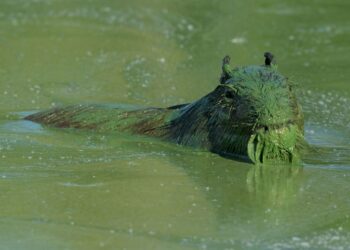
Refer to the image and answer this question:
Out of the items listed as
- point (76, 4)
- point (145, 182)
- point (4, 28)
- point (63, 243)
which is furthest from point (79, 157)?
point (76, 4)

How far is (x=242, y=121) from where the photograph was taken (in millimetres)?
5629

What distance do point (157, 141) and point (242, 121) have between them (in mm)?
779

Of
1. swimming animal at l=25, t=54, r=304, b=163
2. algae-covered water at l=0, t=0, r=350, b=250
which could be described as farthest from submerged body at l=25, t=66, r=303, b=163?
algae-covered water at l=0, t=0, r=350, b=250

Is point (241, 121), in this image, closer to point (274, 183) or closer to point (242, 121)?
point (242, 121)

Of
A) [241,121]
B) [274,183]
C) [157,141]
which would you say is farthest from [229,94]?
[274,183]

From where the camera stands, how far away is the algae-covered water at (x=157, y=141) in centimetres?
433

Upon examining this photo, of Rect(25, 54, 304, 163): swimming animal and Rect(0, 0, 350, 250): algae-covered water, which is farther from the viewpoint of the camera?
Rect(25, 54, 304, 163): swimming animal

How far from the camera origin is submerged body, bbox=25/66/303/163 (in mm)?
5523

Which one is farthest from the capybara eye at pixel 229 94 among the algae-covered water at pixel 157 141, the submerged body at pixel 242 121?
the algae-covered water at pixel 157 141

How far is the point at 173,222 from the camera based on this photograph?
4402 mm

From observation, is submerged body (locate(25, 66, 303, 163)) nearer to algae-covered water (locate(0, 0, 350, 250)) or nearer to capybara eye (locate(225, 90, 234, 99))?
capybara eye (locate(225, 90, 234, 99))

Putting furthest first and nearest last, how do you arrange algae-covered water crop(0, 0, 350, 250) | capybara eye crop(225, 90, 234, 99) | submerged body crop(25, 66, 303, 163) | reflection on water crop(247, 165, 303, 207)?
capybara eye crop(225, 90, 234, 99), submerged body crop(25, 66, 303, 163), reflection on water crop(247, 165, 303, 207), algae-covered water crop(0, 0, 350, 250)

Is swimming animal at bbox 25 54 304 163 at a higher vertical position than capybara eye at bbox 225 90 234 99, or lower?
lower

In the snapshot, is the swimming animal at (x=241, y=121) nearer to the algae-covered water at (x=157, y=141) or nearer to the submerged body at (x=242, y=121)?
the submerged body at (x=242, y=121)
